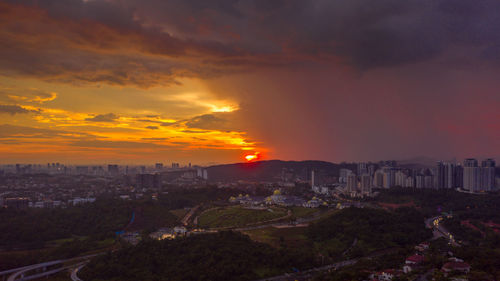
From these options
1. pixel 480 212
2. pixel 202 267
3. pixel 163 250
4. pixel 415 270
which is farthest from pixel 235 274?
pixel 480 212

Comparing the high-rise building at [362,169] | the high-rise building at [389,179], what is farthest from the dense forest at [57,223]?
the high-rise building at [362,169]

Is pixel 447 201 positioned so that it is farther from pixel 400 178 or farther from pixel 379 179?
pixel 379 179

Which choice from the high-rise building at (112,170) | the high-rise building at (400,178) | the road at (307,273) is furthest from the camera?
the high-rise building at (112,170)

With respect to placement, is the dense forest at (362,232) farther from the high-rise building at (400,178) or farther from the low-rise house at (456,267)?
the high-rise building at (400,178)

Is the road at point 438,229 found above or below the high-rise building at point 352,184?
below

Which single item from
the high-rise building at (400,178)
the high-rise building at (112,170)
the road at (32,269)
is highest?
the high-rise building at (400,178)

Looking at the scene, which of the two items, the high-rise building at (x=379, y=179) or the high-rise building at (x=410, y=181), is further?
the high-rise building at (x=379, y=179)

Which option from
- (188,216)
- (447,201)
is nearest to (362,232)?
(188,216)
